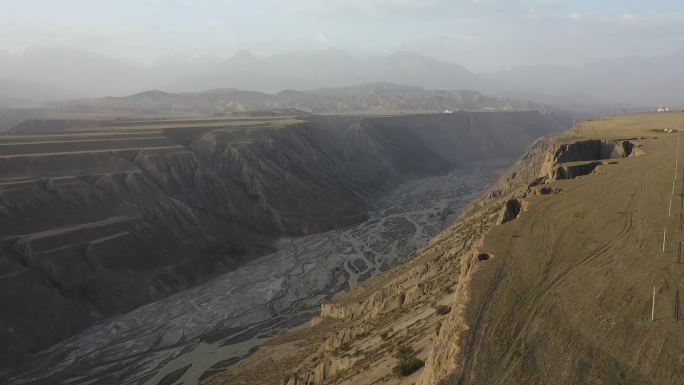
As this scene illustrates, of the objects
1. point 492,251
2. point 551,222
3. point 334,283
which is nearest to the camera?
point 492,251

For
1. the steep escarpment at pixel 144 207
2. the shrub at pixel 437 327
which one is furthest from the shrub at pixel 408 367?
the steep escarpment at pixel 144 207

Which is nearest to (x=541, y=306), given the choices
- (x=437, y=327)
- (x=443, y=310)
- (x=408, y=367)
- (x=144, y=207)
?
(x=437, y=327)

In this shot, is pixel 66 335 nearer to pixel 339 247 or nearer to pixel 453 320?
pixel 339 247

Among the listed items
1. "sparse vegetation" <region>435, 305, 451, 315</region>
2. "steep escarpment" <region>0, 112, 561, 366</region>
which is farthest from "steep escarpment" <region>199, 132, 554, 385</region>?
"steep escarpment" <region>0, 112, 561, 366</region>

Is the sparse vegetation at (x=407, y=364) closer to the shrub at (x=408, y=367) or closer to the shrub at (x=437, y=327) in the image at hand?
the shrub at (x=408, y=367)

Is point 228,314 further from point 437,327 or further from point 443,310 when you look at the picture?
point 437,327

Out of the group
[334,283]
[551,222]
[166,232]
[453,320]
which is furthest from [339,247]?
[453,320]

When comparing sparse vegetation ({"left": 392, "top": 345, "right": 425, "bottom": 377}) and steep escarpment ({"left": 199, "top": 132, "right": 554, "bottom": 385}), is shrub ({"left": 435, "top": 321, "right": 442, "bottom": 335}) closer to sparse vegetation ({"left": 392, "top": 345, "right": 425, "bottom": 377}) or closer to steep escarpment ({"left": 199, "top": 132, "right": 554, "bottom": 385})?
steep escarpment ({"left": 199, "top": 132, "right": 554, "bottom": 385})
